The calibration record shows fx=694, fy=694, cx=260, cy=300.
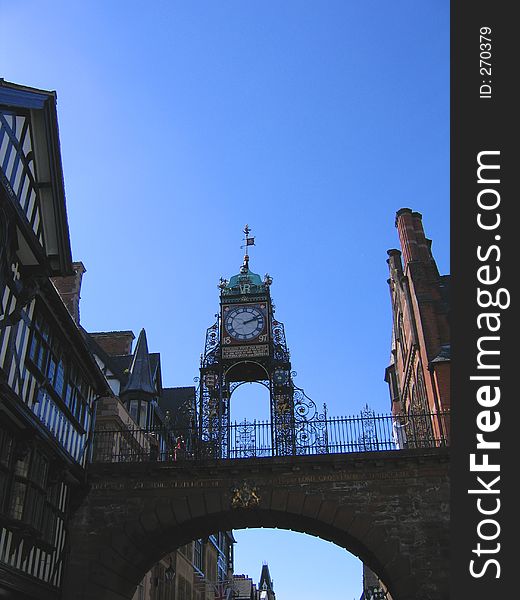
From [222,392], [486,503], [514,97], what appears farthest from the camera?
[222,392]

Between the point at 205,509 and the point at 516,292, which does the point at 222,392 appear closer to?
the point at 205,509

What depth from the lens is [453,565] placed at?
562 centimetres

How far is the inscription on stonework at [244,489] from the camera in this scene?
16.4 metres

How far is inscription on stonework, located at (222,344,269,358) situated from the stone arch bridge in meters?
4.38

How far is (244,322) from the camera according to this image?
21047 millimetres

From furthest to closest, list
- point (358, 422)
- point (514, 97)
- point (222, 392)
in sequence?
1. point (222, 392)
2. point (358, 422)
3. point (514, 97)

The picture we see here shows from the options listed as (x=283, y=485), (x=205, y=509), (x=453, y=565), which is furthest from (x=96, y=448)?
(x=453, y=565)

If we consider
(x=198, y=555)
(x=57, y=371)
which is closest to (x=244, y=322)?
(x=57, y=371)

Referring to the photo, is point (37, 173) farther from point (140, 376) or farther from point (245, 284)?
point (140, 376)

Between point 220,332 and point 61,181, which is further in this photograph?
point 220,332

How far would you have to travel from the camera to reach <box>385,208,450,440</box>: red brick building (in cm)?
2019

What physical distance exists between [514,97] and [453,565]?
4345mm

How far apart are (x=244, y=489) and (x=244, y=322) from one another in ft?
19.4

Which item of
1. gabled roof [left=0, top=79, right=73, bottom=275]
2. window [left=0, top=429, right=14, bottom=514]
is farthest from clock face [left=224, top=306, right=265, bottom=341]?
window [left=0, top=429, right=14, bottom=514]
